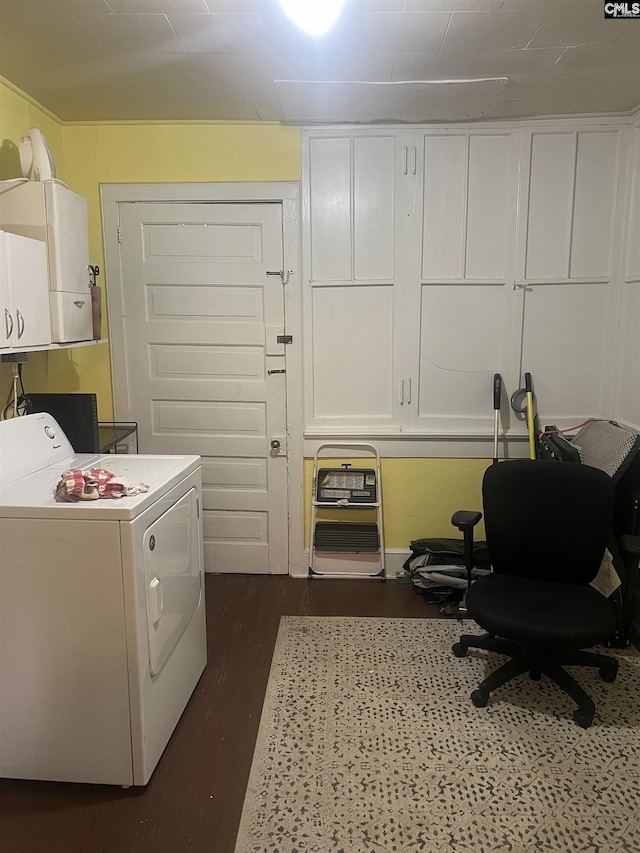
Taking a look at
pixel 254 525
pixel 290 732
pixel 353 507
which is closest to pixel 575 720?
pixel 290 732

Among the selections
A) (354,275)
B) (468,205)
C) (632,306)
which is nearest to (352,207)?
(354,275)

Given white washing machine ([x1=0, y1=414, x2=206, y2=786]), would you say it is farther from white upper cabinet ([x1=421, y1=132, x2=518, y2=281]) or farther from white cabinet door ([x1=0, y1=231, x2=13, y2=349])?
white upper cabinet ([x1=421, y1=132, x2=518, y2=281])

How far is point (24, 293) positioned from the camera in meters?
2.32

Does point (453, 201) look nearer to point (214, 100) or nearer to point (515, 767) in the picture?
point (214, 100)

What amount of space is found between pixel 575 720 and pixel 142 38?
3.03 meters

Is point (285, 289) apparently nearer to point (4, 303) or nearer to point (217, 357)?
point (217, 357)

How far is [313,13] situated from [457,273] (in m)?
1.60

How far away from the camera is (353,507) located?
3.44m

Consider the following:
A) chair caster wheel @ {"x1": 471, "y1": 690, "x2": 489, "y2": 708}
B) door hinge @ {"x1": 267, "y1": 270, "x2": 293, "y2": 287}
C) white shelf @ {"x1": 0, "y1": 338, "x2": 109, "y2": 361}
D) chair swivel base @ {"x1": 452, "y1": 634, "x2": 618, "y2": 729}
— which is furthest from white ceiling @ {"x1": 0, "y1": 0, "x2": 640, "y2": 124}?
chair caster wheel @ {"x1": 471, "y1": 690, "x2": 489, "y2": 708}

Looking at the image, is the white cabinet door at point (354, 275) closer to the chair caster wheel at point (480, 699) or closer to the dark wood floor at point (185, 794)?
the dark wood floor at point (185, 794)

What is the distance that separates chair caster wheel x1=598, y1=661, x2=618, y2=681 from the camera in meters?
2.48

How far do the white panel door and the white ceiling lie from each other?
0.60 metres

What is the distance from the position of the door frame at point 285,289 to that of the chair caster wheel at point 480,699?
4.73ft

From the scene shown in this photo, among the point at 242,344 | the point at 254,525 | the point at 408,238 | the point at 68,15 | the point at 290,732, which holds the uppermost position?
the point at 68,15
